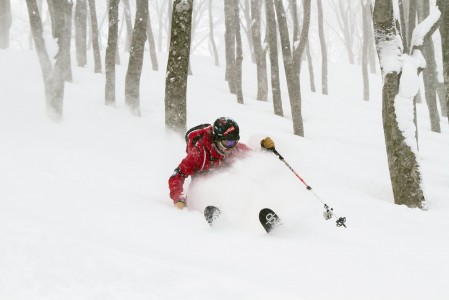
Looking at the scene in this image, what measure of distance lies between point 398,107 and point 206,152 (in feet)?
9.81

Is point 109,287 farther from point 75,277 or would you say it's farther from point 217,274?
point 217,274

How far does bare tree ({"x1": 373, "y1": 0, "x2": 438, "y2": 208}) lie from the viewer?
18.6 ft

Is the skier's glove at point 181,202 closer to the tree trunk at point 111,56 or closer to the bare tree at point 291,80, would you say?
the tree trunk at point 111,56

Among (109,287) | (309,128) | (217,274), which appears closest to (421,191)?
(217,274)

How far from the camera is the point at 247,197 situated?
14.3 feet

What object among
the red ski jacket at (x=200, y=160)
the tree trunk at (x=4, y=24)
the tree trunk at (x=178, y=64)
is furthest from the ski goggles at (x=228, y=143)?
the tree trunk at (x=4, y=24)

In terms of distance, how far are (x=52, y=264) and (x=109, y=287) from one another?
0.41m

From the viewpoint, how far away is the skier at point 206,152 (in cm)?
448

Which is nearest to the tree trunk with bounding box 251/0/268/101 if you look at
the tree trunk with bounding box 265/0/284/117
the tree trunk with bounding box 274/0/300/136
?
the tree trunk with bounding box 265/0/284/117

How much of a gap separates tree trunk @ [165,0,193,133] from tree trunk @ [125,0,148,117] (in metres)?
2.40

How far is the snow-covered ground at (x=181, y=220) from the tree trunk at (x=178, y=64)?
406mm

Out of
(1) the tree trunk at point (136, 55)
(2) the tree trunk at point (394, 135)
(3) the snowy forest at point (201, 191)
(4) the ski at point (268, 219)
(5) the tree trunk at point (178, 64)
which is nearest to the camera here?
(3) the snowy forest at point (201, 191)

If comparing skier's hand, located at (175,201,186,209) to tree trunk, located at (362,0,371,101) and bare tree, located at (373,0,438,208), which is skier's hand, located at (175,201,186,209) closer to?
bare tree, located at (373,0,438,208)

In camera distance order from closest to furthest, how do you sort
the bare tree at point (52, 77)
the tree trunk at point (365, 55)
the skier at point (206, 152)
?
the skier at point (206, 152) < the bare tree at point (52, 77) < the tree trunk at point (365, 55)
